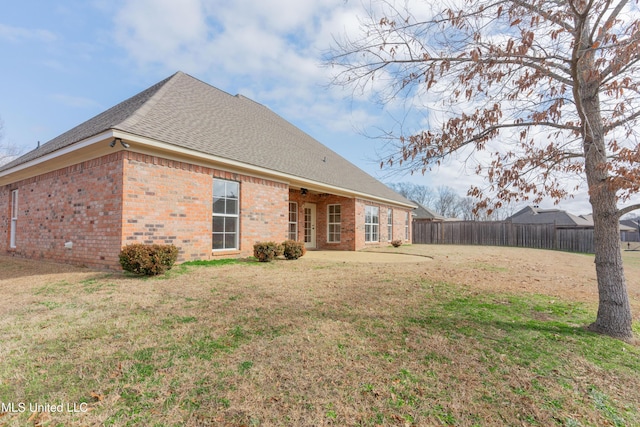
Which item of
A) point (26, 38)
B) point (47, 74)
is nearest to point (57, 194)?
point (26, 38)

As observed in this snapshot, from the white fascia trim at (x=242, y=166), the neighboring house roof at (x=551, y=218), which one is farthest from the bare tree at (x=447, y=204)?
the white fascia trim at (x=242, y=166)

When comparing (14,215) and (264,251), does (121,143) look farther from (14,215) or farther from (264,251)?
(14,215)

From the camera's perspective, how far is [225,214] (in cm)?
913

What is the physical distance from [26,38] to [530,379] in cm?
1360

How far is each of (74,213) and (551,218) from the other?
3777cm

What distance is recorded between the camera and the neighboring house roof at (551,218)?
93.4ft

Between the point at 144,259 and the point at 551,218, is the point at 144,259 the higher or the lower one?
the lower one

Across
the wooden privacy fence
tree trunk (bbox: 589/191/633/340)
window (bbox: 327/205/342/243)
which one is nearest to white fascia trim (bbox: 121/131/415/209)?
window (bbox: 327/205/342/243)

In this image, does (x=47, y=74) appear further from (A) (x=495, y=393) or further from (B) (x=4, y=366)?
(A) (x=495, y=393)

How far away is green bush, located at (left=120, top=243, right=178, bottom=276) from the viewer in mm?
6121

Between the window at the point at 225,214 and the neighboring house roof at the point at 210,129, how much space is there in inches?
36.0

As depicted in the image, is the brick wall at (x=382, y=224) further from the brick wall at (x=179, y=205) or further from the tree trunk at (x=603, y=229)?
the tree trunk at (x=603, y=229)

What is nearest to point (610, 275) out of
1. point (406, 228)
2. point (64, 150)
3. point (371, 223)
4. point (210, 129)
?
point (210, 129)

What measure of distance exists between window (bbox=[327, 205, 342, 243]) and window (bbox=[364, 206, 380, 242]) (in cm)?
163
